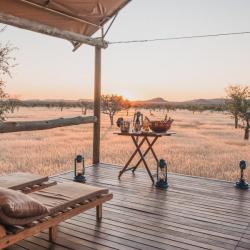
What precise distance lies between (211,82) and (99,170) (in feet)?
91.7

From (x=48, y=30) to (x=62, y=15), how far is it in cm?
43

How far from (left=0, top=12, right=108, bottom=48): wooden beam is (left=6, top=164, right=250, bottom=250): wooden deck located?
8.47ft

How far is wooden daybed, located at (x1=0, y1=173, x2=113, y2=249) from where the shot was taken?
2.51 meters

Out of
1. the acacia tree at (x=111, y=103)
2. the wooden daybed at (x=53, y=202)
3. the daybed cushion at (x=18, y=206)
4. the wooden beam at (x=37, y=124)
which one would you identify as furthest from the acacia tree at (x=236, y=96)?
the daybed cushion at (x=18, y=206)

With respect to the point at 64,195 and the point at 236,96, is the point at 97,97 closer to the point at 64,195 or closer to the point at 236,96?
the point at 64,195

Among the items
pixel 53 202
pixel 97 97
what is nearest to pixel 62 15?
pixel 97 97

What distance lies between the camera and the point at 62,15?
5562mm

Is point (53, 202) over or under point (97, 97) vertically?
under

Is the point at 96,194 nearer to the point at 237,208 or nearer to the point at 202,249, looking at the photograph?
the point at 202,249

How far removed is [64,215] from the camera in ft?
9.68

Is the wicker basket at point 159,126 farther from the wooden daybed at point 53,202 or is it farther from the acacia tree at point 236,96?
the acacia tree at point 236,96

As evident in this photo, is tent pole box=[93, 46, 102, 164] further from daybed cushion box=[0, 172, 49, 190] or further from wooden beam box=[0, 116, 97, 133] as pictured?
daybed cushion box=[0, 172, 49, 190]

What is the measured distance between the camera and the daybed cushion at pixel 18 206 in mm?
2363

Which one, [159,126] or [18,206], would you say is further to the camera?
[159,126]
